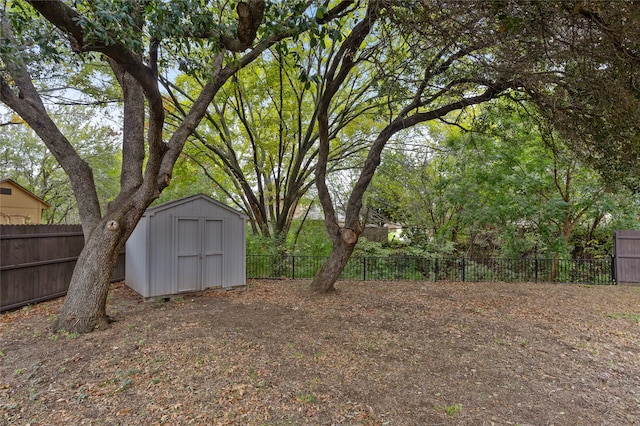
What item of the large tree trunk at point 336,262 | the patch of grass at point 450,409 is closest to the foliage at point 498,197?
the large tree trunk at point 336,262

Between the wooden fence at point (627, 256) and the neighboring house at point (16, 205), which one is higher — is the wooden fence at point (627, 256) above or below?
below

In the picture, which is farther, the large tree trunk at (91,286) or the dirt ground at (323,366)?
the large tree trunk at (91,286)

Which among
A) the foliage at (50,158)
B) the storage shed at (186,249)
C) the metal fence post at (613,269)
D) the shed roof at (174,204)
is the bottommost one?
the metal fence post at (613,269)

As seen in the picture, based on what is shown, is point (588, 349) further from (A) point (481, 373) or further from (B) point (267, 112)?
(B) point (267, 112)

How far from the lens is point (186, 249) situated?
6.32 meters

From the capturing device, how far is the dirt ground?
2592mm

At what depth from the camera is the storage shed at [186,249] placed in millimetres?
5945

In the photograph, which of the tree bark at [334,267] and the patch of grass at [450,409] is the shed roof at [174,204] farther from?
the patch of grass at [450,409]

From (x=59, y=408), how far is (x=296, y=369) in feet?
6.64

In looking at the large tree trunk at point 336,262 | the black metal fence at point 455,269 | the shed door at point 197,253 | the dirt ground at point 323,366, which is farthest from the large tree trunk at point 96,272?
the black metal fence at point 455,269

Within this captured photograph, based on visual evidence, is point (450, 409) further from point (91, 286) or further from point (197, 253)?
point (197, 253)

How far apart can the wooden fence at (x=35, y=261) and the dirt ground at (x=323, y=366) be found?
30cm

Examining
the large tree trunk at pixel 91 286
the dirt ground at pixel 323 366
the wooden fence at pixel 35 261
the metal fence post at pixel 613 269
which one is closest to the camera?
the dirt ground at pixel 323 366

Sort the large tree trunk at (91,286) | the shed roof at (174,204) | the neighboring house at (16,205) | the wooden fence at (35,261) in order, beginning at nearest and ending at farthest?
1. the large tree trunk at (91,286)
2. the wooden fence at (35,261)
3. the shed roof at (174,204)
4. the neighboring house at (16,205)
